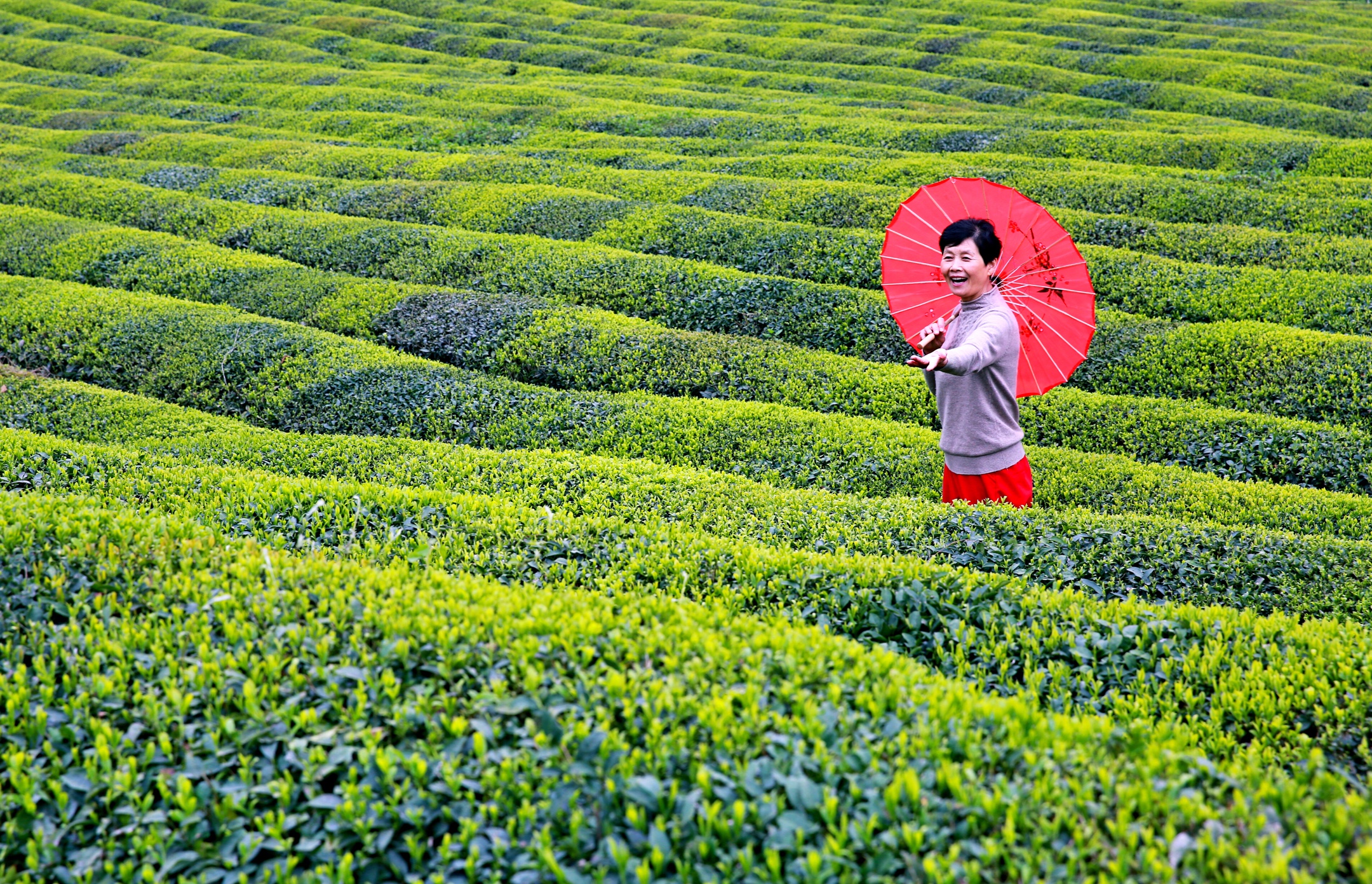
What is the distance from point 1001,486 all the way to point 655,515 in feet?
8.31

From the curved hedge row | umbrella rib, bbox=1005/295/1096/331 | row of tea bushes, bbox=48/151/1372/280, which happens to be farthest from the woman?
row of tea bushes, bbox=48/151/1372/280

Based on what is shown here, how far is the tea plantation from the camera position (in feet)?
11.1

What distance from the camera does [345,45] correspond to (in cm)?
3444

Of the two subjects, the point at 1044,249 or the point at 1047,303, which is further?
the point at 1047,303

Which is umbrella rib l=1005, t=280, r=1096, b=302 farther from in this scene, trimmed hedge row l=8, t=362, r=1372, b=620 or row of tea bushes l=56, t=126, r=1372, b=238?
row of tea bushes l=56, t=126, r=1372, b=238

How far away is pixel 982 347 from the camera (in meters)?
6.21

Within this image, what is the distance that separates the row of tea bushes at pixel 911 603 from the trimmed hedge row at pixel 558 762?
2.41 ft

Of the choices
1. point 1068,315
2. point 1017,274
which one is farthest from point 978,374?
point 1068,315

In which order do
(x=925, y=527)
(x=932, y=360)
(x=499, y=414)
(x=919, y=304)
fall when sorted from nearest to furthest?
(x=932, y=360), (x=925, y=527), (x=919, y=304), (x=499, y=414)

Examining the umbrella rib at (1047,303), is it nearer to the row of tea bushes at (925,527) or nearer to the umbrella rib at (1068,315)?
the umbrella rib at (1068,315)

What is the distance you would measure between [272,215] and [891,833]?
16.7 m

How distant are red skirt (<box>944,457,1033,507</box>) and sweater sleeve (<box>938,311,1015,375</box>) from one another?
0.96 metres

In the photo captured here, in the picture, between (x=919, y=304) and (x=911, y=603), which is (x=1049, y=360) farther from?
(x=911, y=603)

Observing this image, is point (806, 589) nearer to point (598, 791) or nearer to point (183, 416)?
point (598, 791)
